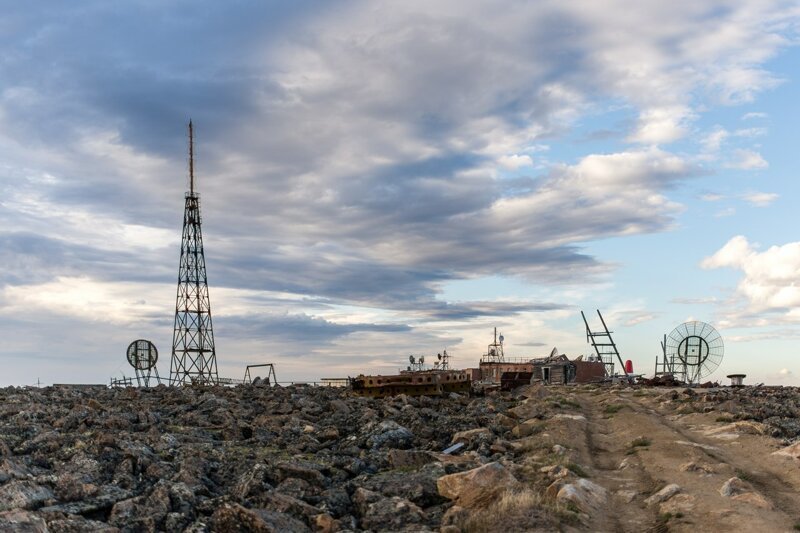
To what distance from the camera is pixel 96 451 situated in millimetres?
20078

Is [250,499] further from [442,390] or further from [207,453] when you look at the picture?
[442,390]

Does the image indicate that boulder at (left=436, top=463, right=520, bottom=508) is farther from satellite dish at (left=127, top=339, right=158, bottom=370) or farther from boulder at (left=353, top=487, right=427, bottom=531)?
satellite dish at (left=127, top=339, right=158, bottom=370)

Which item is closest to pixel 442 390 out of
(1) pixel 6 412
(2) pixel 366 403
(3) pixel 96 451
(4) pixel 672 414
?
(2) pixel 366 403

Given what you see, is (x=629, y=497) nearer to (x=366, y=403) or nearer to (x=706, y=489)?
(x=706, y=489)

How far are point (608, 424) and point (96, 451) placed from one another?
70.1ft

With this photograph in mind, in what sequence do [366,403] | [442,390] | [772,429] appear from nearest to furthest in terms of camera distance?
1. [772,429]
2. [366,403]
3. [442,390]

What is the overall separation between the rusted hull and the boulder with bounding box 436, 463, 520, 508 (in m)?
28.2

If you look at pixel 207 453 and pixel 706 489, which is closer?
pixel 706 489

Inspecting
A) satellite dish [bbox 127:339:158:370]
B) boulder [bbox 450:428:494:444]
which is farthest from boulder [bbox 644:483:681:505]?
satellite dish [bbox 127:339:158:370]

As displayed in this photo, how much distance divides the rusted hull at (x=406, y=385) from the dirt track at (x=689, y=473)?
49.3 ft

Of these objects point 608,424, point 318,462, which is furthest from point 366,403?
point 318,462

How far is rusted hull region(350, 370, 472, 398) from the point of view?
4488 cm

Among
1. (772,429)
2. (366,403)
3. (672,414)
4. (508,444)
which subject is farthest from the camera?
(366,403)

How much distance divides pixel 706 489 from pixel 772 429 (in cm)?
1046
